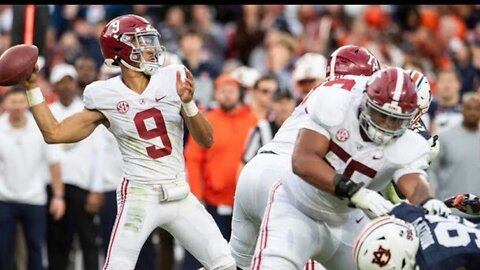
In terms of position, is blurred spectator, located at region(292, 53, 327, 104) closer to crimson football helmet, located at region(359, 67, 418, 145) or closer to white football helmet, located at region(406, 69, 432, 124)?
white football helmet, located at region(406, 69, 432, 124)

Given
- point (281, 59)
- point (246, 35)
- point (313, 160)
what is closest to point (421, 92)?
point (313, 160)

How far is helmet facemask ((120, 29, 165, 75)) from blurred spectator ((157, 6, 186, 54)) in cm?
698

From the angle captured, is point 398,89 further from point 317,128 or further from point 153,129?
point 153,129

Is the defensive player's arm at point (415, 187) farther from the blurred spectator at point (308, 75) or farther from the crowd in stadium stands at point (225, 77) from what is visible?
the blurred spectator at point (308, 75)

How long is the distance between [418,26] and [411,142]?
1010cm

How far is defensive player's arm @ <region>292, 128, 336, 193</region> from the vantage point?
20.9 ft

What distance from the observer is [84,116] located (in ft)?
24.3

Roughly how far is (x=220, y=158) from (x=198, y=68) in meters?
2.51

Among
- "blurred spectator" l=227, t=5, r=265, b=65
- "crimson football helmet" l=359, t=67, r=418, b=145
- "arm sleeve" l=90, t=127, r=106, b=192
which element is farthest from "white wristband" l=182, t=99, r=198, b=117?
"blurred spectator" l=227, t=5, r=265, b=65

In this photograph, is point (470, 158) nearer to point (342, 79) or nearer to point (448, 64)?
point (342, 79)

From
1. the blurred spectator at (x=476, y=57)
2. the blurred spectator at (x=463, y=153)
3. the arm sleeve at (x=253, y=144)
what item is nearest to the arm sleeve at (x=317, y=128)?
the arm sleeve at (x=253, y=144)

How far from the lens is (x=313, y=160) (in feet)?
21.0

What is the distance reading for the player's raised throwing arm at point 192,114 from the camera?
23.7 ft

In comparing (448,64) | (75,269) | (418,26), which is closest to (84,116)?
(75,269)
